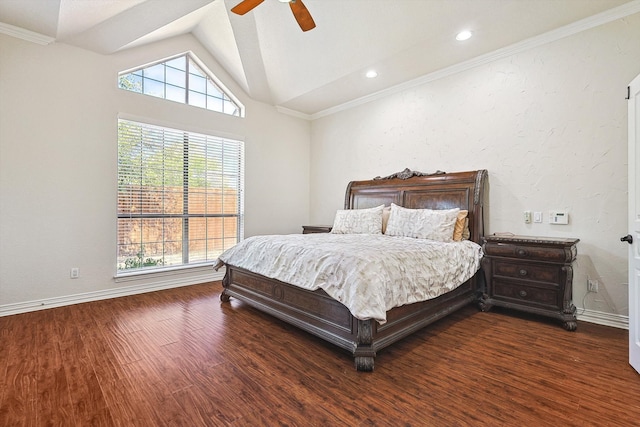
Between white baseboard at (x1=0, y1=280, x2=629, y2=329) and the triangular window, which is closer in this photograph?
white baseboard at (x1=0, y1=280, x2=629, y2=329)

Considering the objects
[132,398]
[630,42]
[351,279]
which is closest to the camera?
[132,398]

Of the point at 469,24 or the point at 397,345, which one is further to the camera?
the point at 469,24

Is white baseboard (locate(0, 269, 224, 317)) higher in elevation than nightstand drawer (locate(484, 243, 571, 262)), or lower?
lower

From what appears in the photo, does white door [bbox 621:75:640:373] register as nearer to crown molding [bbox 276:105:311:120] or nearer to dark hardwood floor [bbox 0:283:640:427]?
dark hardwood floor [bbox 0:283:640:427]

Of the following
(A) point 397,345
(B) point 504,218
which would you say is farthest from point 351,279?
(B) point 504,218

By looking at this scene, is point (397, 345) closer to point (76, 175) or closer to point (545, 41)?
point (545, 41)

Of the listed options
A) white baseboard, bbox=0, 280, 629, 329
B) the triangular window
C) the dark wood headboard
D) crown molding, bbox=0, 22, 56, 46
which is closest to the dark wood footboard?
→ the dark wood headboard

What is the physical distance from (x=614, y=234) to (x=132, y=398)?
416 cm

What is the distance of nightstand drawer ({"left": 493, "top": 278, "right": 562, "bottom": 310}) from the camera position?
2887 mm

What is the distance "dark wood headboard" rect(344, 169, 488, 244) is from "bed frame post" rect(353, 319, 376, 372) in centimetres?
219

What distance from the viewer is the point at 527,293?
9.93ft

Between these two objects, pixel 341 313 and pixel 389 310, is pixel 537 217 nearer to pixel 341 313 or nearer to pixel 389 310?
pixel 389 310

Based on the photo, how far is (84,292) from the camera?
3682mm

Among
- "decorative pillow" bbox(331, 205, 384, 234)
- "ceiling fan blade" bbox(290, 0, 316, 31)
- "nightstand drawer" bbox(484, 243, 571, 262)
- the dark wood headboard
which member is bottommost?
"nightstand drawer" bbox(484, 243, 571, 262)
